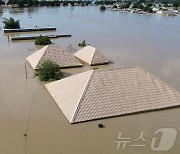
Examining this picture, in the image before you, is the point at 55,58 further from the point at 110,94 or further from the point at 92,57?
the point at 110,94

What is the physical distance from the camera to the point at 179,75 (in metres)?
17.7

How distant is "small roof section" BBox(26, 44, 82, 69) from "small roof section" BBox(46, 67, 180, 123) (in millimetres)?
4177

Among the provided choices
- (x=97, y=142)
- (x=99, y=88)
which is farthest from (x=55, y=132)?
(x=99, y=88)

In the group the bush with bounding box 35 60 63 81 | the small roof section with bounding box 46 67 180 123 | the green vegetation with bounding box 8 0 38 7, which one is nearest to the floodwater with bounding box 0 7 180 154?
the small roof section with bounding box 46 67 180 123

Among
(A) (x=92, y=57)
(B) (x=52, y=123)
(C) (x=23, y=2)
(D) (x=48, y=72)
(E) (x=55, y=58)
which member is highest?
(C) (x=23, y=2)

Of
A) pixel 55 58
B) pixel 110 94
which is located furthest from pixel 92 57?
pixel 110 94

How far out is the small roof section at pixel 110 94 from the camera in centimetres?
1152

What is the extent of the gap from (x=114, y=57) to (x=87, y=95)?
1027 centimetres

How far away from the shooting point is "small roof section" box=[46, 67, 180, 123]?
37.8ft

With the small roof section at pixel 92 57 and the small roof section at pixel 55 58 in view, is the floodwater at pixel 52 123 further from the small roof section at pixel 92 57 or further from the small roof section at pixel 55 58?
the small roof section at pixel 92 57

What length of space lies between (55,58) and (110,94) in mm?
7037

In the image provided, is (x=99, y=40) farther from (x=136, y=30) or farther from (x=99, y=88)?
(x=99, y=88)

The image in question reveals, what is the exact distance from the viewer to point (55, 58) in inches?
708

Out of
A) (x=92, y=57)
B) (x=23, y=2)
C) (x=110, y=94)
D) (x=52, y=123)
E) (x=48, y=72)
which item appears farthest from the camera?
(x=23, y=2)
